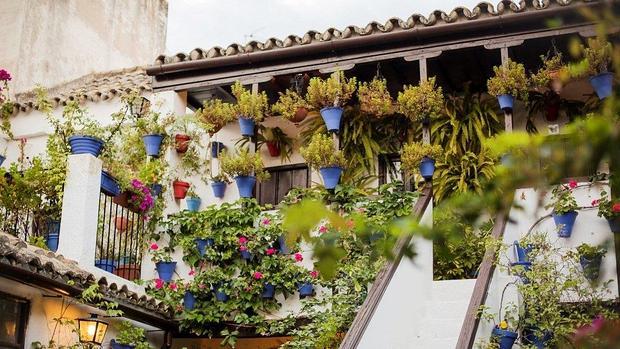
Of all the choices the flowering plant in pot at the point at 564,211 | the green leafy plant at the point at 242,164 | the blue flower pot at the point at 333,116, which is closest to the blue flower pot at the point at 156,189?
the green leafy plant at the point at 242,164

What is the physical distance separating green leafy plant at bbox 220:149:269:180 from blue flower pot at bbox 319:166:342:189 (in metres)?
0.91

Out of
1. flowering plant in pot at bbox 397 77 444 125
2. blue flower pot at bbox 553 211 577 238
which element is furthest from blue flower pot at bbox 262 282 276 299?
blue flower pot at bbox 553 211 577 238

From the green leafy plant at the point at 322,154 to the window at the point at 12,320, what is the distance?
3641 millimetres

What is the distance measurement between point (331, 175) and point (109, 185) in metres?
2.50

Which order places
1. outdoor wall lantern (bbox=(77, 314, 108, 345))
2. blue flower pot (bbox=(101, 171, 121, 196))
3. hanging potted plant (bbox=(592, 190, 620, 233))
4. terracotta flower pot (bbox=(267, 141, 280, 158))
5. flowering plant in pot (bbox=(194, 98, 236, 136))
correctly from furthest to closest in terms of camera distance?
terracotta flower pot (bbox=(267, 141, 280, 158)) < flowering plant in pot (bbox=(194, 98, 236, 136)) < blue flower pot (bbox=(101, 171, 121, 196)) < hanging potted plant (bbox=(592, 190, 620, 233)) < outdoor wall lantern (bbox=(77, 314, 108, 345))

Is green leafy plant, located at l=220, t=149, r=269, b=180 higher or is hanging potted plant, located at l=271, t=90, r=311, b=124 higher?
hanging potted plant, located at l=271, t=90, r=311, b=124

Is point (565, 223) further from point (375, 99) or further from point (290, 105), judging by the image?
point (290, 105)

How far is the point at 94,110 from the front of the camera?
14367mm

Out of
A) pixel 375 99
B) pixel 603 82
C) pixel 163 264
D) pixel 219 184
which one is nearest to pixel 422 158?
pixel 375 99

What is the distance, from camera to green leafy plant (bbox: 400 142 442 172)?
33.6 ft

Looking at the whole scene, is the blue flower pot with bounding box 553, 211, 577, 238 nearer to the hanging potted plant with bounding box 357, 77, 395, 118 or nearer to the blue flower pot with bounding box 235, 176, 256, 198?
the hanging potted plant with bounding box 357, 77, 395, 118

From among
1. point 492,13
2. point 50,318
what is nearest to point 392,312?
point 50,318

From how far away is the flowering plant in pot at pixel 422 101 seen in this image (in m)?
10.3

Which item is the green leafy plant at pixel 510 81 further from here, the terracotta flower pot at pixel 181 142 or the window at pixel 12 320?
the window at pixel 12 320
